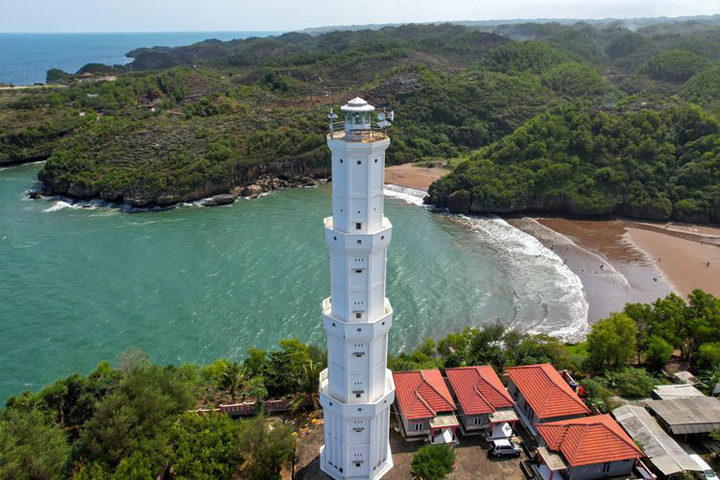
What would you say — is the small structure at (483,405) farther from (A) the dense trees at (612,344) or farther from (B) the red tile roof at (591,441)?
(A) the dense trees at (612,344)

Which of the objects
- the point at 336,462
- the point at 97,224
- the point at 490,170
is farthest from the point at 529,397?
the point at 97,224

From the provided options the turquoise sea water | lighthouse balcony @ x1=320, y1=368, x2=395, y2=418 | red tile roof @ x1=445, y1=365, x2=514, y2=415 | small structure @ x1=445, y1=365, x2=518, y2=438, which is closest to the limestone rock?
the turquoise sea water

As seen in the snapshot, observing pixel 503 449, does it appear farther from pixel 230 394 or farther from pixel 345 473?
pixel 230 394

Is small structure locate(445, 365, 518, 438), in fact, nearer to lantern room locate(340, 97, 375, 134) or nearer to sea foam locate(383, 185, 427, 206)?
lantern room locate(340, 97, 375, 134)

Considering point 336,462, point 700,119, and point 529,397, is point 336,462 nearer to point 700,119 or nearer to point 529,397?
point 529,397

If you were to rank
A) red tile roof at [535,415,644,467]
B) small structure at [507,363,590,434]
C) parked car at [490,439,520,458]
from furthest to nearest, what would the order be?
small structure at [507,363,590,434]
parked car at [490,439,520,458]
red tile roof at [535,415,644,467]

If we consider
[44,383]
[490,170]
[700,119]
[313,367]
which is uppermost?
[700,119]
